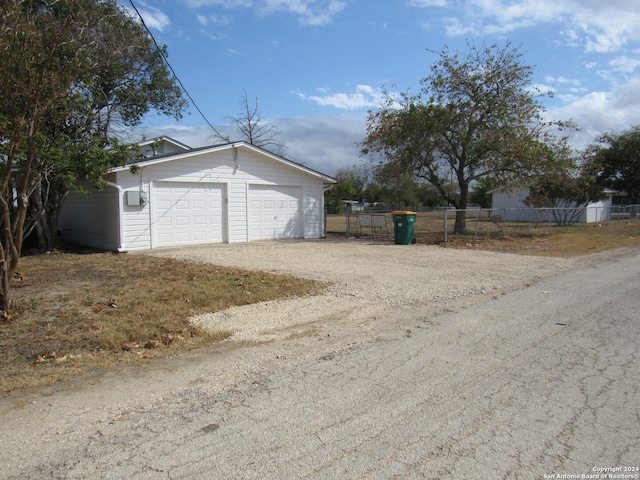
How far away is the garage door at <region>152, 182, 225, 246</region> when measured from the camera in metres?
15.5

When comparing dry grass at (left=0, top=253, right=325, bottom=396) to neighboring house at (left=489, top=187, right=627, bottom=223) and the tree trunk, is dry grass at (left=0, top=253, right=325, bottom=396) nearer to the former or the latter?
the tree trunk

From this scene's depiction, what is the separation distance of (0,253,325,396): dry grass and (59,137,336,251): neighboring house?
3.57 meters

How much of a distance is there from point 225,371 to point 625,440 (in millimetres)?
3302

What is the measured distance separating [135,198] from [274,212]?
5554 millimetres

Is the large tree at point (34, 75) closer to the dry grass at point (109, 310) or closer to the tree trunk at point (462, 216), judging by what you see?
the dry grass at point (109, 310)

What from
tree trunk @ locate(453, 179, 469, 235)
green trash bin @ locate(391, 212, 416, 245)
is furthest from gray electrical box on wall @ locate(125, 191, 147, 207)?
tree trunk @ locate(453, 179, 469, 235)

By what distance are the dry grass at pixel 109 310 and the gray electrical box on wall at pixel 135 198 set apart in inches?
131

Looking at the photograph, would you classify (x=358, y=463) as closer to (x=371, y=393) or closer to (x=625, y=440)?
(x=371, y=393)

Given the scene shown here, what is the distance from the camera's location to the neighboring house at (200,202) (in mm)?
14820

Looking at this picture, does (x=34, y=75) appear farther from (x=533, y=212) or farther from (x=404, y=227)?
(x=533, y=212)

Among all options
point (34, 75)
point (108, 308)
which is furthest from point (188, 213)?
point (34, 75)

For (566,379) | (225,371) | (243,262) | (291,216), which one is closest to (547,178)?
(291,216)

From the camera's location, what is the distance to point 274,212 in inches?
729

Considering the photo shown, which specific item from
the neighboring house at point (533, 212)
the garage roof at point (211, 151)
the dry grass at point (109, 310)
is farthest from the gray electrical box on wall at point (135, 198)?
the neighboring house at point (533, 212)
